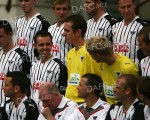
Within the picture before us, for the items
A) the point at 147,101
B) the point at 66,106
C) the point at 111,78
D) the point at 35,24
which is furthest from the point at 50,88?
the point at 35,24

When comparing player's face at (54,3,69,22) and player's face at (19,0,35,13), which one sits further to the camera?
player's face at (19,0,35,13)

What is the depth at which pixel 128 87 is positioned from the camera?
565 centimetres

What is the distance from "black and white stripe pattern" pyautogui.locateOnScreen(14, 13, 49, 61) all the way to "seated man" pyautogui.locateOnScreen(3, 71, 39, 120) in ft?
3.59

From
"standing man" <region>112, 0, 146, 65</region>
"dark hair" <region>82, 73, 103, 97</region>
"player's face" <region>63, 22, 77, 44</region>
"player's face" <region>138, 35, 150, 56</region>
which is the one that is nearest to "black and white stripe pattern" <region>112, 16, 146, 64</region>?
"standing man" <region>112, 0, 146, 65</region>

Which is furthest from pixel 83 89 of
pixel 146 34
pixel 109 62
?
pixel 146 34

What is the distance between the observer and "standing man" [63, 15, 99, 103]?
20.8 ft

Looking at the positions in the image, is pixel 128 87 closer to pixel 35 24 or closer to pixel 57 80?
pixel 57 80

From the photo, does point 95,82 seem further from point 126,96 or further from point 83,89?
point 126,96

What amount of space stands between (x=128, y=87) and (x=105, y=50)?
1.54ft

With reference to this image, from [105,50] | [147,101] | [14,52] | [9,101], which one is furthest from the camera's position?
[14,52]

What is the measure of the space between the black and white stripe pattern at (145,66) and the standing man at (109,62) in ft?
0.43

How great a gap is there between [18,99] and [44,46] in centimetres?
68

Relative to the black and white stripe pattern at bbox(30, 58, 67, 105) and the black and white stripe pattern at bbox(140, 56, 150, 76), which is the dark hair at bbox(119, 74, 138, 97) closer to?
the black and white stripe pattern at bbox(140, 56, 150, 76)

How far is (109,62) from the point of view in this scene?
19.7ft
